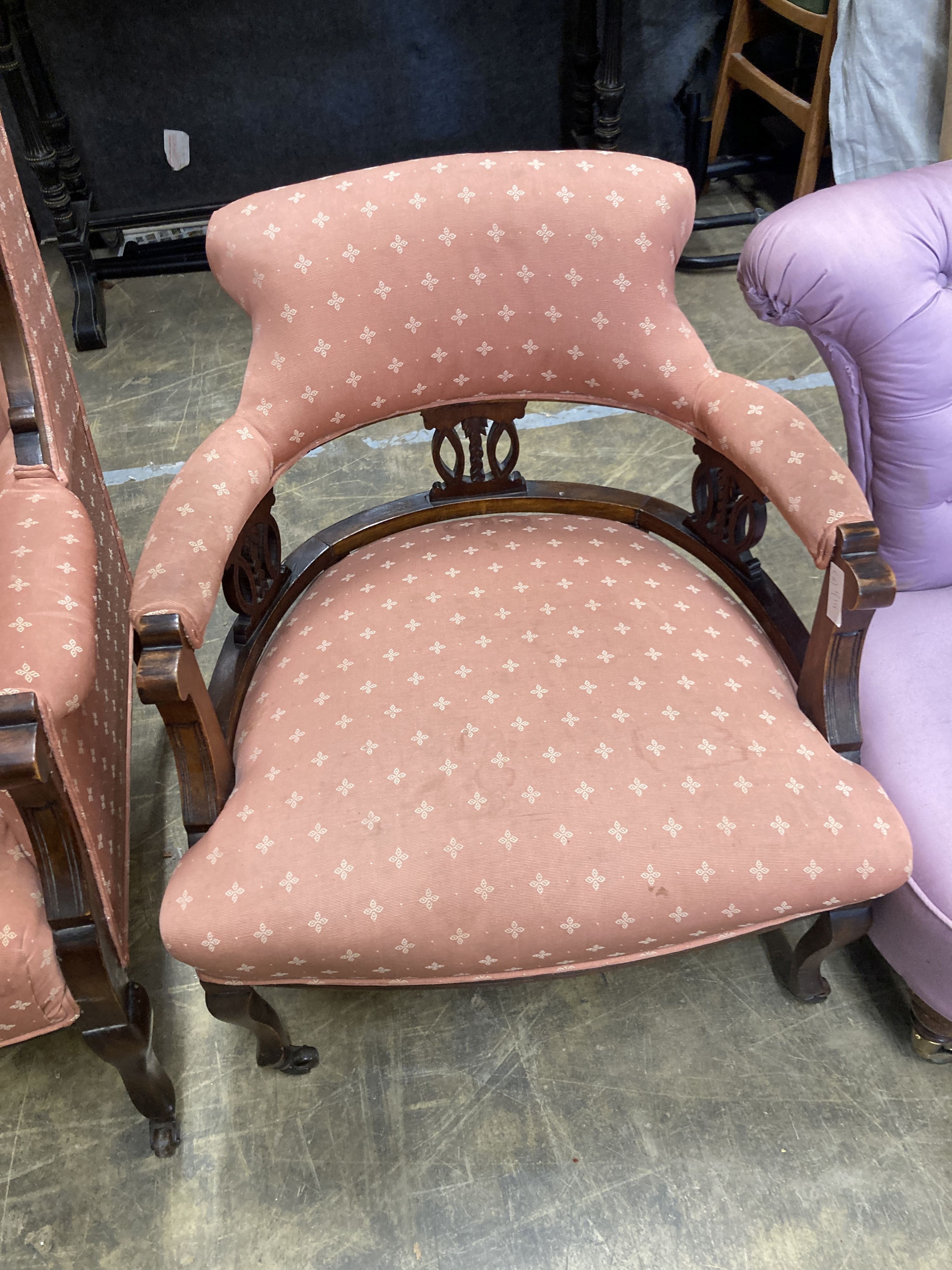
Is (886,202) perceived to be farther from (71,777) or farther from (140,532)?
(140,532)

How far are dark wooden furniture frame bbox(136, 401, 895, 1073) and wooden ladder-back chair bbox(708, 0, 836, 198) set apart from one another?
154 centimetres

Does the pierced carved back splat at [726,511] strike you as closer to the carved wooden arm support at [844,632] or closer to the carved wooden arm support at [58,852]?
the carved wooden arm support at [844,632]

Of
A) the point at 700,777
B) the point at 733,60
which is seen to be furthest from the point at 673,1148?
the point at 733,60

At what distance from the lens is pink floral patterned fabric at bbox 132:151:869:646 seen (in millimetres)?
1031

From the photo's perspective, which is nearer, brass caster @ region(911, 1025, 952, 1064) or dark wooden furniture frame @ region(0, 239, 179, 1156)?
dark wooden furniture frame @ region(0, 239, 179, 1156)

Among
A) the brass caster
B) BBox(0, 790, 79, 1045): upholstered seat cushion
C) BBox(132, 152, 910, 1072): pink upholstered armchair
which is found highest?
BBox(132, 152, 910, 1072): pink upholstered armchair

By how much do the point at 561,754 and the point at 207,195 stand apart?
8.68ft

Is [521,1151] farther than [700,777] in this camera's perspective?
Yes

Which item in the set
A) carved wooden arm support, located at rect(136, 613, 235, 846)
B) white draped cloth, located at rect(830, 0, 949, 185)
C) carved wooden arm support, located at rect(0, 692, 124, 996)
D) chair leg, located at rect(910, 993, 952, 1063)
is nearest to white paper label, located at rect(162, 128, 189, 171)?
white draped cloth, located at rect(830, 0, 949, 185)

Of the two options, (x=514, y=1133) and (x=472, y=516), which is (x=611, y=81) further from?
(x=514, y=1133)

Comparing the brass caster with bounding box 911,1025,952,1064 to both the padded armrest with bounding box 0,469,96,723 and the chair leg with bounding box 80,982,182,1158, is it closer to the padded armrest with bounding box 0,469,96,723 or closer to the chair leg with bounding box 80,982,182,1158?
the chair leg with bounding box 80,982,182,1158

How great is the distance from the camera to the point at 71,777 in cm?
93

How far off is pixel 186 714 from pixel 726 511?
0.68 metres

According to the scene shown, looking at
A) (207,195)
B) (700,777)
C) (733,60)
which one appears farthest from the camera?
(207,195)
